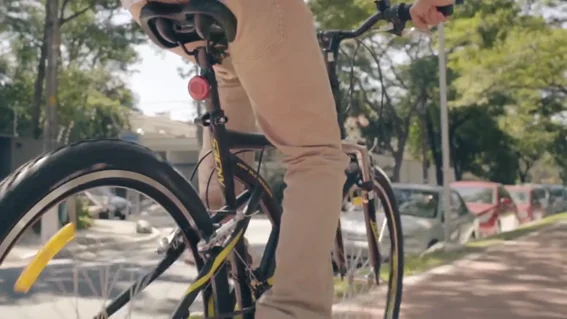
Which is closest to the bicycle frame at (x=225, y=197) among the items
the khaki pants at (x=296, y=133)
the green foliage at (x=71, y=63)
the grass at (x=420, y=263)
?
the khaki pants at (x=296, y=133)

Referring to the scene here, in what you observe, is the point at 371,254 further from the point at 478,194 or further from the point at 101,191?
the point at 478,194

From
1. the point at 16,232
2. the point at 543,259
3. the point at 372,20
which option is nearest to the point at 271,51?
the point at 16,232

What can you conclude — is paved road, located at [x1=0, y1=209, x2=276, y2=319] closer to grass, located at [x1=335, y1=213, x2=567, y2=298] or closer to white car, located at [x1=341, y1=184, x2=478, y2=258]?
grass, located at [x1=335, y1=213, x2=567, y2=298]

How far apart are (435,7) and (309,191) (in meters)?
0.95

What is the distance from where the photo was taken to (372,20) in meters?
2.67

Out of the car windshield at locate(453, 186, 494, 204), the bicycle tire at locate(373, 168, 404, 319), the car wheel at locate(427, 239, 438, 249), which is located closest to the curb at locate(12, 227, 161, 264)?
the bicycle tire at locate(373, 168, 404, 319)

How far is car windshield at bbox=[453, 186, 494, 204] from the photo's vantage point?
687 inches

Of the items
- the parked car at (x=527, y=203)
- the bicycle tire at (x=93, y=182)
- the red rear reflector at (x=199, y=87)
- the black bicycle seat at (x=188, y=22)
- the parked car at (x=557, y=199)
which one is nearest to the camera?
the bicycle tire at (x=93, y=182)

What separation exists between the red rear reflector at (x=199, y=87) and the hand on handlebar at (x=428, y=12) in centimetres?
95

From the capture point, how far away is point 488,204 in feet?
55.5

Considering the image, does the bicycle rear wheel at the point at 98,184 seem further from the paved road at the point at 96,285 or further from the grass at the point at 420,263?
the grass at the point at 420,263

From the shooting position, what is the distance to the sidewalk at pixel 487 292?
4094 mm

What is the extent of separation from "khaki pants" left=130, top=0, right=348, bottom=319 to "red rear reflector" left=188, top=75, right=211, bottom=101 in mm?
98

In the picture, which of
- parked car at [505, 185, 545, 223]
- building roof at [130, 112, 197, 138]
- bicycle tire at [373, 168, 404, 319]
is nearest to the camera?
bicycle tire at [373, 168, 404, 319]
